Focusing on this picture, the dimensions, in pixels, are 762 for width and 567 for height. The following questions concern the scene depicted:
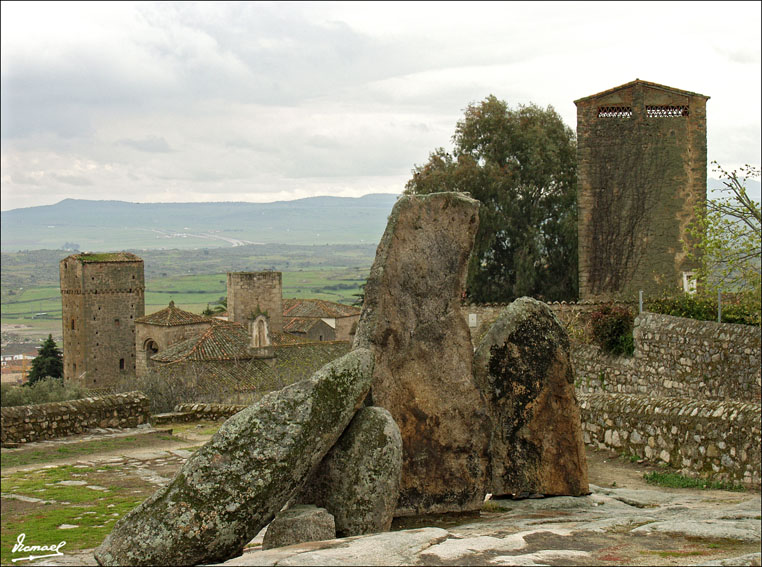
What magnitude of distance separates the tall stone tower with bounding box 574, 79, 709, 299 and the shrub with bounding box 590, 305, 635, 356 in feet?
24.6

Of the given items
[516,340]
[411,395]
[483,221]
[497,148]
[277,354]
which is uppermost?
[497,148]

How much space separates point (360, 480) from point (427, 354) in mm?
1986

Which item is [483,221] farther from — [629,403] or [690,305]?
[629,403]

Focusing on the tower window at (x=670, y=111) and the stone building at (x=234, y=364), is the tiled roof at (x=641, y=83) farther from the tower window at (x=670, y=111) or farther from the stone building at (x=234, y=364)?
the stone building at (x=234, y=364)

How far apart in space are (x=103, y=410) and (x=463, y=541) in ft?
41.9

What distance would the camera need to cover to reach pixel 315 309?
76938mm

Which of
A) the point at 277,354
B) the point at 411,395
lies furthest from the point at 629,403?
the point at 277,354

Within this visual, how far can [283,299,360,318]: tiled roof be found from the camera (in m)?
76.1

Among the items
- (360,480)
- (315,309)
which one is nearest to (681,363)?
(360,480)

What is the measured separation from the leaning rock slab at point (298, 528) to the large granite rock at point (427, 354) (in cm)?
181

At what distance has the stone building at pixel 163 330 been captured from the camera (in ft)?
195

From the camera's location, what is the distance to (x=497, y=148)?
36844 mm

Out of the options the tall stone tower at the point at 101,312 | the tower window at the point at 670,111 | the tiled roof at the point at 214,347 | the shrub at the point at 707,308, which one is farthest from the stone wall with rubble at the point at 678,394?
the tall stone tower at the point at 101,312

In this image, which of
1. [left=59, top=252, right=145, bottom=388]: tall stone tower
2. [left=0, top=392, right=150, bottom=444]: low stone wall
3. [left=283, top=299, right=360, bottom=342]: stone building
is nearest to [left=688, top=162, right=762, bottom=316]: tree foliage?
[left=0, top=392, right=150, bottom=444]: low stone wall
